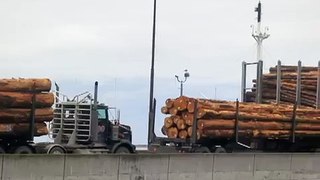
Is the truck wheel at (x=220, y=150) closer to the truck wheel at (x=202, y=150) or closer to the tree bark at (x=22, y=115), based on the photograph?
the truck wheel at (x=202, y=150)

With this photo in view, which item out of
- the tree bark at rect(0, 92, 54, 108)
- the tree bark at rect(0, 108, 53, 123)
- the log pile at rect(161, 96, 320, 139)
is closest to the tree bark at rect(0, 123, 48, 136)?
the tree bark at rect(0, 108, 53, 123)

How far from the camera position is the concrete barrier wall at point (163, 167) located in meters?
13.7

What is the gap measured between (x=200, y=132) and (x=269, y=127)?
141 inches

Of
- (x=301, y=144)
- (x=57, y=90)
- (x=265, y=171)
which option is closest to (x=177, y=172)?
(x=265, y=171)

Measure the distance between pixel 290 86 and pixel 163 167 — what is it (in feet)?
49.3

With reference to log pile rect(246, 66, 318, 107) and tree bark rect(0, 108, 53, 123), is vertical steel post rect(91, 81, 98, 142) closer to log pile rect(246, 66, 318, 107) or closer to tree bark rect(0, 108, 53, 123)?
tree bark rect(0, 108, 53, 123)

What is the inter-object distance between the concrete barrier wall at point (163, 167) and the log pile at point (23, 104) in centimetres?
607

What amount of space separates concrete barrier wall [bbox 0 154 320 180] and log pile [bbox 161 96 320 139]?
4.39m

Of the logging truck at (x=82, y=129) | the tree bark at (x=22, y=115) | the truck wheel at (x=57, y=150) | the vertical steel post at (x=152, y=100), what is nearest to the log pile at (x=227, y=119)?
the vertical steel post at (x=152, y=100)

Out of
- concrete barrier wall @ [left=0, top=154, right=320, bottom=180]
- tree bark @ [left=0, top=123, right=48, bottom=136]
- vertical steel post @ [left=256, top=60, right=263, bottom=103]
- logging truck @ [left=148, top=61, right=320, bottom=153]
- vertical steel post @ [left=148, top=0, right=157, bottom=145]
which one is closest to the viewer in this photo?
concrete barrier wall @ [left=0, top=154, right=320, bottom=180]

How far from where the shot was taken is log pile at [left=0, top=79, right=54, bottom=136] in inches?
790

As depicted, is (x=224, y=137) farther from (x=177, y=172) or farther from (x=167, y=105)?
(x=177, y=172)

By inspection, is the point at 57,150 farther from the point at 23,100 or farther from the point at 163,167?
the point at 163,167

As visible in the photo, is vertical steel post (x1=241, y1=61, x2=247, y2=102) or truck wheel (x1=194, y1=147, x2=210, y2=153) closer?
truck wheel (x1=194, y1=147, x2=210, y2=153)
